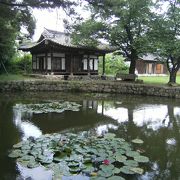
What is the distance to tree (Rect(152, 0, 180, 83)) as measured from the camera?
19109mm

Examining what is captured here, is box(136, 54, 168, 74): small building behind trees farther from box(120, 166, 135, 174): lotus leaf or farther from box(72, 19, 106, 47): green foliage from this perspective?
box(120, 166, 135, 174): lotus leaf

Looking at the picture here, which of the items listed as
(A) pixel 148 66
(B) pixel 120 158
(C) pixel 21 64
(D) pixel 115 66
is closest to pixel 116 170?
(B) pixel 120 158

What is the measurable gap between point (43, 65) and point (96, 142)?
19.4 m

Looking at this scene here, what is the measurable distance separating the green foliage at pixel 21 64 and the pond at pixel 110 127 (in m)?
14.1

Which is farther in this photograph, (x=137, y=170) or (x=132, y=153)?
(x=132, y=153)

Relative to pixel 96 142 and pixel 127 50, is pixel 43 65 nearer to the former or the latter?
pixel 127 50

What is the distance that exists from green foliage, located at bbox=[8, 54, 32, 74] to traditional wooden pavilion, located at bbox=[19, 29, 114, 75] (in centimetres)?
202

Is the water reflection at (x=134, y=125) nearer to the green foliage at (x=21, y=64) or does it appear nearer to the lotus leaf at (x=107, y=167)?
the lotus leaf at (x=107, y=167)

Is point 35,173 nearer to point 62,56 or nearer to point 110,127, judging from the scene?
point 110,127

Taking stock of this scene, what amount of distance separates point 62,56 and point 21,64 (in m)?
6.55

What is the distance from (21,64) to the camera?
29.2 meters

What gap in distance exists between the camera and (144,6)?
20156 mm

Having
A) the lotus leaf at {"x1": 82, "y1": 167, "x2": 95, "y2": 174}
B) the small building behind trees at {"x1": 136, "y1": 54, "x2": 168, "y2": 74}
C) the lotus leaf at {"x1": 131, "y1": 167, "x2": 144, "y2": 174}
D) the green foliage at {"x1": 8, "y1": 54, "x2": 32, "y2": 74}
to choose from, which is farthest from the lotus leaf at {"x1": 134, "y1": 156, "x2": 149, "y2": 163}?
the small building behind trees at {"x1": 136, "y1": 54, "x2": 168, "y2": 74}

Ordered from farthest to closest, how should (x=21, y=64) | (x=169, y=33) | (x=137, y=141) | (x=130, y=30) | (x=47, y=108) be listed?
(x=21, y=64)
(x=130, y=30)
(x=169, y=33)
(x=47, y=108)
(x=137, y=141)
